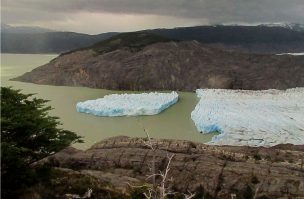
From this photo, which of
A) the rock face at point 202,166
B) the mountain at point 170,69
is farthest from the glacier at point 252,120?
the mountain at point 170,69

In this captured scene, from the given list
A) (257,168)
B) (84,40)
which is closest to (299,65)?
(257,168)

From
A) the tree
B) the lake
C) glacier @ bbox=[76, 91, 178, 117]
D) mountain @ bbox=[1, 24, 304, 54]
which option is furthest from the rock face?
mountain @ bbox=[1, 24, 304, 54]

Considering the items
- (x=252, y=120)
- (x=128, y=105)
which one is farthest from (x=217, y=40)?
(x=252, y=120)

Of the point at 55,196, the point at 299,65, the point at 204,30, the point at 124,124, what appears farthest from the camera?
the point at 204,30

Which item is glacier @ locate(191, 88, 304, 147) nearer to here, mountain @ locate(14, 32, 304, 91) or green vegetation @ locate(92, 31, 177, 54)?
mountain @ locate(14, 32, 304, 91)

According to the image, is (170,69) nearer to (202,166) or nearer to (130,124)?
(130,124)

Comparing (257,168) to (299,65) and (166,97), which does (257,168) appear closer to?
(166,97)
